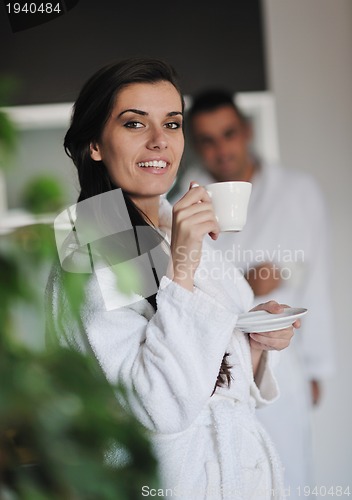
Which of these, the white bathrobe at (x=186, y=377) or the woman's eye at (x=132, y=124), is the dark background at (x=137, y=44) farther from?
the white bathrobe at (x=186, y=377)

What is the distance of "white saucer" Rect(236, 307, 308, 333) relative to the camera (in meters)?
0.89

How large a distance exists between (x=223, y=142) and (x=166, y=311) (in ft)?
2.46

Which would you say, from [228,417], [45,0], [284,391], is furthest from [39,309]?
[284,391]

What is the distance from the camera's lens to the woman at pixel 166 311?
83cm

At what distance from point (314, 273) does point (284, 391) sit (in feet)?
0.90

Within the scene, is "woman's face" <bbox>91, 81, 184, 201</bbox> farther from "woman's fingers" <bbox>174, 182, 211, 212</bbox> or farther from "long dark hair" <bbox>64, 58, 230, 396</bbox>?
"woman's fingers" <bbox>174, 182, 211, 212</bbox>

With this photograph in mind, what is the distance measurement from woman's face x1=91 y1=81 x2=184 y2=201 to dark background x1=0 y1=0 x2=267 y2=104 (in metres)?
0.29

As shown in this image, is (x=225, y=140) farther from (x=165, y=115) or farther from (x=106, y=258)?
(x=106, y=258)

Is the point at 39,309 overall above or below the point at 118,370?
above

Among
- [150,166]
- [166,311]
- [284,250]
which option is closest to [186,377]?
[166,311]

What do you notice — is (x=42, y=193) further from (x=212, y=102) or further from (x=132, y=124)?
(x=212, y=102)

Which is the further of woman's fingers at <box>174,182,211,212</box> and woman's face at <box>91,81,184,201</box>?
woman's face at <box>91,81,184,201</box>

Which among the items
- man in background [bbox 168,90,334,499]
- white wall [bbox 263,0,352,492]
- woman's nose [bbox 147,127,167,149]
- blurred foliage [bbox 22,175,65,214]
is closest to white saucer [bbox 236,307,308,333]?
woman's nose [bbox 147,127,167,149]

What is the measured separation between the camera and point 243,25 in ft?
5.14
